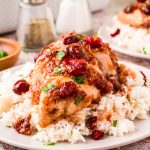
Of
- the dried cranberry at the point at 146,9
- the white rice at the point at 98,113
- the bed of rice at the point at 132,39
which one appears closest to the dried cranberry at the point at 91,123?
the white rice at the point at 98,113

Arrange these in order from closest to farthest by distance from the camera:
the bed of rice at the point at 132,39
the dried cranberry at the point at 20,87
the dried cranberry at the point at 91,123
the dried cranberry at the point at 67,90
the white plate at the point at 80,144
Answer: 1. the white plate at the point at 80,144
2. the dried cranberry at the point at 67,90
3. the dried cranberry at the point at 91,123
4. the dried cranberry at the point at 20,87
5. the bed of rice at the point at 132,39

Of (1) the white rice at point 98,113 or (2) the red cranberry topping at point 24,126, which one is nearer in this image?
(1) the white rice at point 98,113

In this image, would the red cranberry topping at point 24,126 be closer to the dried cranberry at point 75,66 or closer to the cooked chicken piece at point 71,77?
the cooked chicken piece at point 71,77

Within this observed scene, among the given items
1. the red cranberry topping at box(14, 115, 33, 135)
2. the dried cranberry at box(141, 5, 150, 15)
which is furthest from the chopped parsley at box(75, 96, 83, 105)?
the dried cranberry at box(141, 5, 150, 15)

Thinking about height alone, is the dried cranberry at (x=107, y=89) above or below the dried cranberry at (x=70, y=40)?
below

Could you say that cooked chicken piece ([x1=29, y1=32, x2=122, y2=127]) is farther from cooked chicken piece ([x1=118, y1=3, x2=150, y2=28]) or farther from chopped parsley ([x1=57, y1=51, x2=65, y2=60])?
cooked chicken piece ([x1=118, y1=3, x2=150, y2=28])

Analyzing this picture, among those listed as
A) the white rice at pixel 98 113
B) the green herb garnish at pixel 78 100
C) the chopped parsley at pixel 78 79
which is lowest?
the white rice at pixel 98 113

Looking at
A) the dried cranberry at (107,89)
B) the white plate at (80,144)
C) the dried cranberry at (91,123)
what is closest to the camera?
the white plate at (80,144)

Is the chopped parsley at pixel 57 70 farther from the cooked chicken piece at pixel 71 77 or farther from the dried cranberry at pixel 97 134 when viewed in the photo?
the dried cranberry at pixel 97 134
